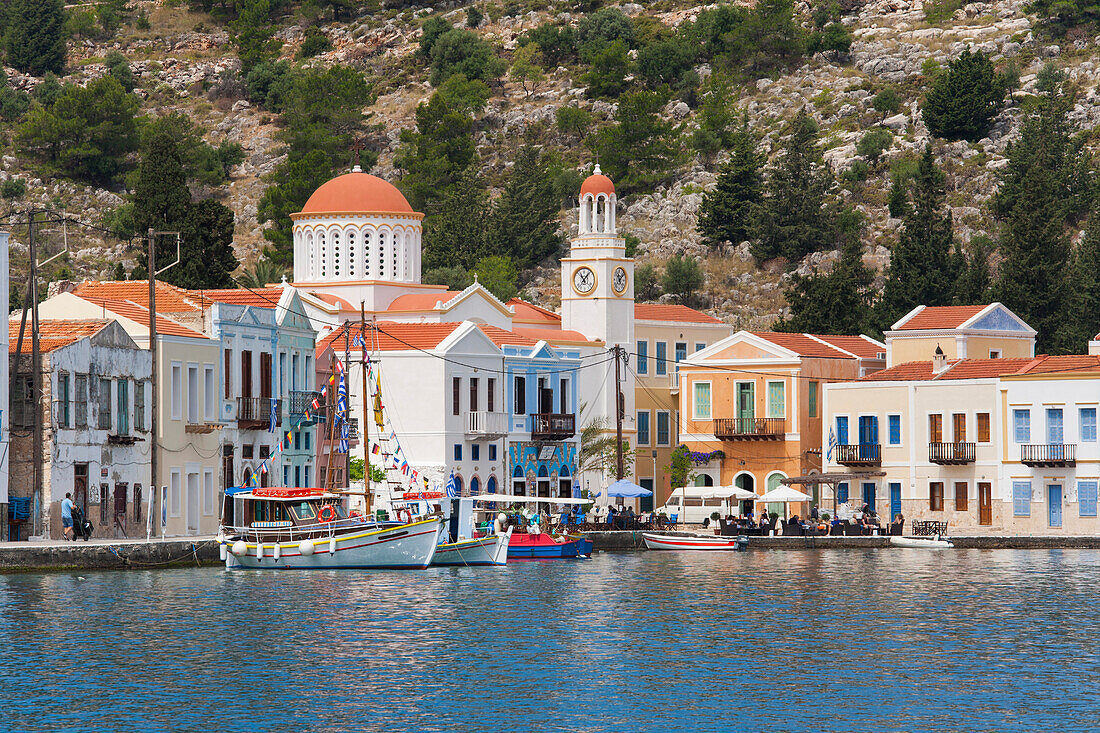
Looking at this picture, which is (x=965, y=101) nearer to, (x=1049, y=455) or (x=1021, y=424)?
(x=1021, y=424)

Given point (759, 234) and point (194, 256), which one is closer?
point (194, 256)

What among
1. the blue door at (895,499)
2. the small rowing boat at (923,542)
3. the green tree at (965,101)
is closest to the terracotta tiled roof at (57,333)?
the small rowing boat at (923,542)

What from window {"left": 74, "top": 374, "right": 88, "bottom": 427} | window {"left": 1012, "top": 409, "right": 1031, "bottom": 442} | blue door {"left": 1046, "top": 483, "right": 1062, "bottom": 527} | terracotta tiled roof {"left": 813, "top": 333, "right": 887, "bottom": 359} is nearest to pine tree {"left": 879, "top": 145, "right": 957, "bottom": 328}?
terracotta tiled roof {"left": 813, "top": 333, "right": 887, "bottom": 359}

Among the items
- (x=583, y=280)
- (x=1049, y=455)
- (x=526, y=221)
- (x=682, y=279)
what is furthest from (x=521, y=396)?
(x=526, y=221)

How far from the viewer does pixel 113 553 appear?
1944 inches

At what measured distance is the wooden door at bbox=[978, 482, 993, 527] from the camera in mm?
73250

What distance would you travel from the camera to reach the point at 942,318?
81.2 meters

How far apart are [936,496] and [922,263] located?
82.4ft

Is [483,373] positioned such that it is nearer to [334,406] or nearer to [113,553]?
[334,406]

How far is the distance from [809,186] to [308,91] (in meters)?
40.7

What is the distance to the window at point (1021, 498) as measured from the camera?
7212 cm

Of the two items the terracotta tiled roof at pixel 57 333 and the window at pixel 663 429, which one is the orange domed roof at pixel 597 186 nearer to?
the window at pixel 663 429

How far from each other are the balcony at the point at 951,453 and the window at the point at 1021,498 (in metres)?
2.08

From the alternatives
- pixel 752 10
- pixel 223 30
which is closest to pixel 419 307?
pixel 752 10
